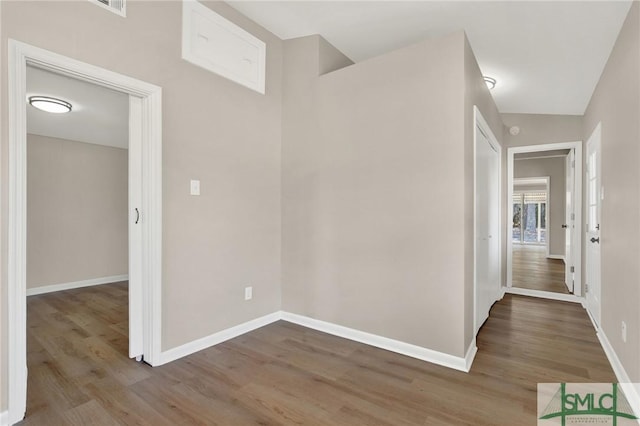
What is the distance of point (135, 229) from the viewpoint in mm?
2408

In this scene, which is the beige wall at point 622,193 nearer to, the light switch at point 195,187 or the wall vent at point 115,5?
→ the light switch at point 195,187

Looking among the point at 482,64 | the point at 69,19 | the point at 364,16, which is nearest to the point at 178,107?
the point at 69,19

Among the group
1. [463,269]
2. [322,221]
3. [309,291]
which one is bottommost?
[309,291]

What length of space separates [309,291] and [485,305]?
1844mm

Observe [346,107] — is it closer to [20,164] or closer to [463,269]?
[463,269]

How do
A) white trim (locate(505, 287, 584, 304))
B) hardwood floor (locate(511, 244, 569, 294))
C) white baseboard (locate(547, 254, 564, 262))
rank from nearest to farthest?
1. white trim (locate(505, 287, 584, 304))
2. hardwood floor (locate(511, 244, 569, 294))
3. white baseboard (locate(547, 254, 564, 262))

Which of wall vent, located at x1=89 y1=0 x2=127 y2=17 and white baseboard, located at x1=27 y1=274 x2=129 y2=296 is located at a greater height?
wall vent, located at x1=89 y1=0 x2=127 y2=17

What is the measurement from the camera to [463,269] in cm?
235

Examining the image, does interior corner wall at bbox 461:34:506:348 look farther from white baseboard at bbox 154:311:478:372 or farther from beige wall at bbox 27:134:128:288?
beige wall at bbox 27:134:128:288

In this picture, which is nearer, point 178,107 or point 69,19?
point 69,19

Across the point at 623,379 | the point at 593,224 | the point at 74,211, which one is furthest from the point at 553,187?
the point at 74,211

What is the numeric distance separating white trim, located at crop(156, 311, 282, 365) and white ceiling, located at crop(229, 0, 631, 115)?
2836mm

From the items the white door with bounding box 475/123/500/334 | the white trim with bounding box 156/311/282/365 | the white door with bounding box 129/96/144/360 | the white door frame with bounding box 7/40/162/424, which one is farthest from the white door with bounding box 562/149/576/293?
the white door with bounding box 129/96/144/360

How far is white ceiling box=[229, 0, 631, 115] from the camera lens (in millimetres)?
2434
